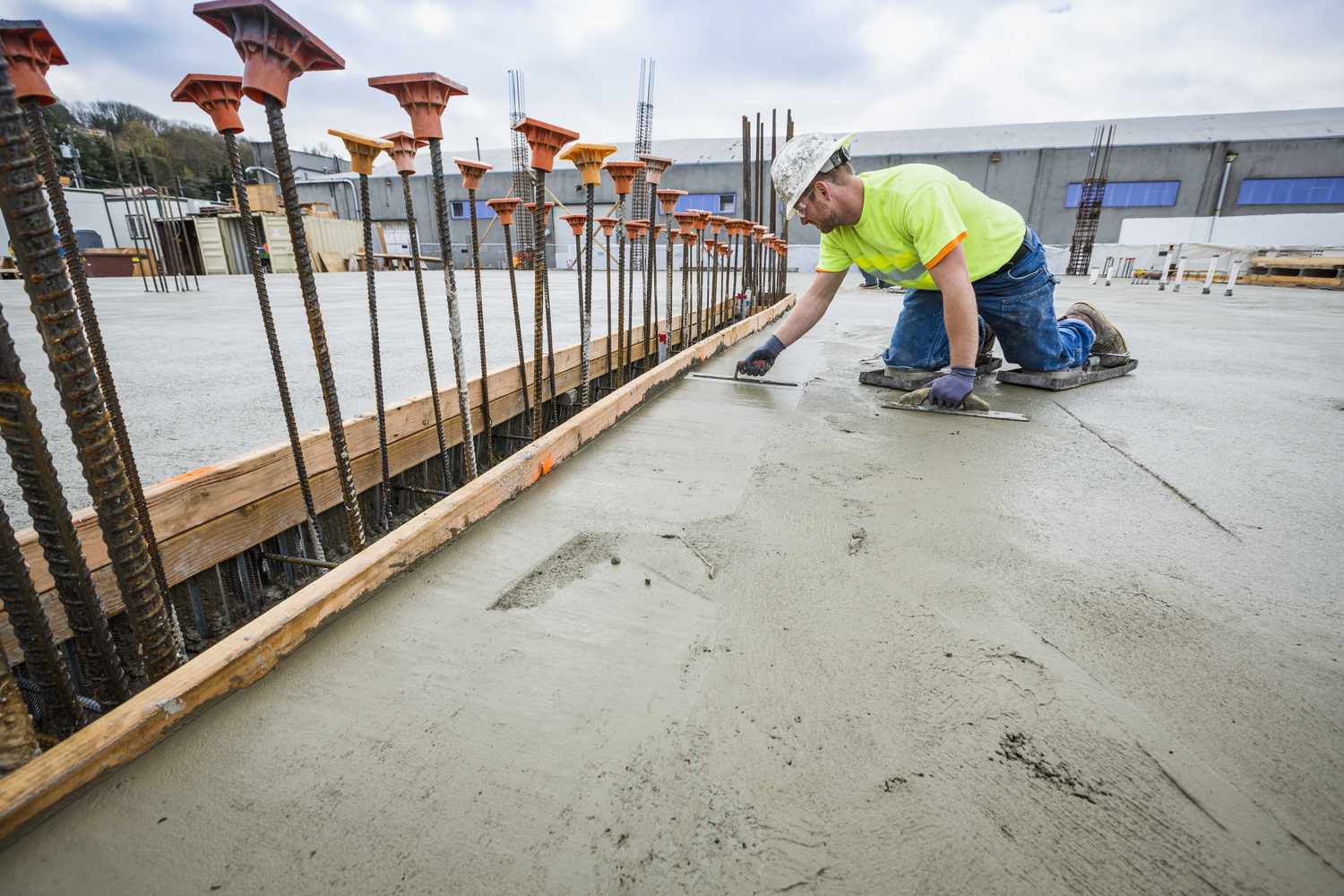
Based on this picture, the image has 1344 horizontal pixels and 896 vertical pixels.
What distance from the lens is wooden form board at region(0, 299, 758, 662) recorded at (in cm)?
120

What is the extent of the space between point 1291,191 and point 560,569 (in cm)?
2502

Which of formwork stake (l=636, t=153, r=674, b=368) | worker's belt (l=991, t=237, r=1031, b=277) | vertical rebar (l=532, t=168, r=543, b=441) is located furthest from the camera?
formwork stake (l=636, t=153, r=674, b=368)

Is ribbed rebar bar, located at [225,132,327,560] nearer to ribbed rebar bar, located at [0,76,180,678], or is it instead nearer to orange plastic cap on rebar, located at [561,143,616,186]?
ribbed rebar bar, located at [0,76,180,678]

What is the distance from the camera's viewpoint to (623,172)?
2.64 metres

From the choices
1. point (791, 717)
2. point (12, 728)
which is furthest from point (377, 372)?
point (791, 717)

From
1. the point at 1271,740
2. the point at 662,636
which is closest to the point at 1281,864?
the point at 1271,740

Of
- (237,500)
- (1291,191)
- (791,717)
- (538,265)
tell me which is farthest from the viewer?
(1291,191)

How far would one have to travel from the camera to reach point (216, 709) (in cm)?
87

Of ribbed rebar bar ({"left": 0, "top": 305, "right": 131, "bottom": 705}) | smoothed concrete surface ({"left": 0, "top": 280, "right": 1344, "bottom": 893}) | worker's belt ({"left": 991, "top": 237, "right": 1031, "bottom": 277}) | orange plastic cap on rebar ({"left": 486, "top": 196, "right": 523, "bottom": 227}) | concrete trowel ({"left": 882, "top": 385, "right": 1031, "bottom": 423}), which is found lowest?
smoothed concrete surface ({"left": 0, "top": 280, "right": 1344, "bottom": 893})

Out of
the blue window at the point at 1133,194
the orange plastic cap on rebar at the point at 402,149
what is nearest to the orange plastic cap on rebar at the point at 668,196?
the orange plastic cap on rebar at the point at 402,149

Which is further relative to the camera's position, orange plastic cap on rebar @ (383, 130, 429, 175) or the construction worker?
the construction worker

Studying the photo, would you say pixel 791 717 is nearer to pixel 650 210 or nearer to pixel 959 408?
pixel 959 408

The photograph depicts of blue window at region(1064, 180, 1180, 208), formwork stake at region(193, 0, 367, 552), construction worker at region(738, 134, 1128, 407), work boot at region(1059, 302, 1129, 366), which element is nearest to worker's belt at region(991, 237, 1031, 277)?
construction worker at region(738, 134, 1128, 407)

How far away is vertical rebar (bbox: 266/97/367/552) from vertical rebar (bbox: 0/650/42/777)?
0.62 metres
